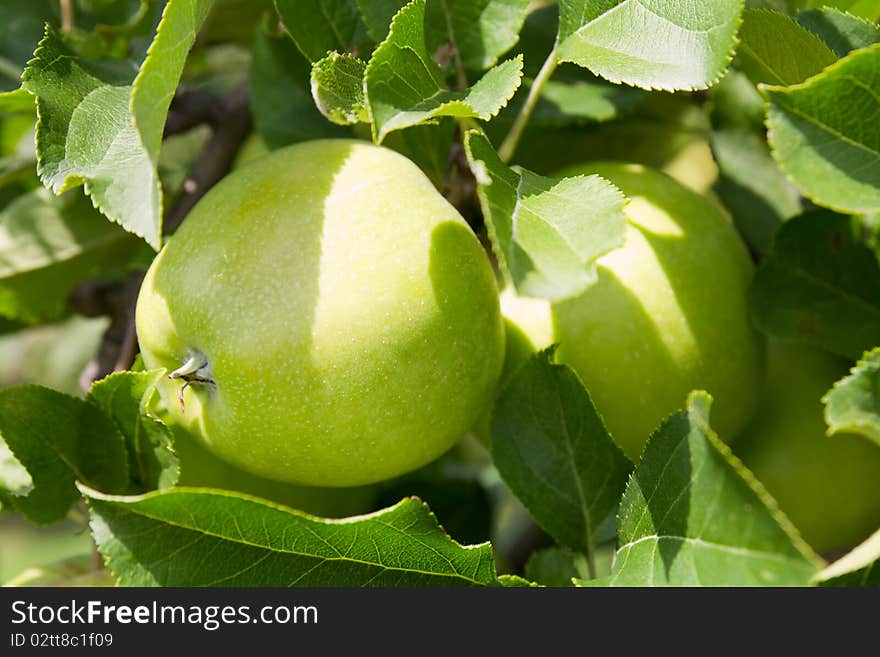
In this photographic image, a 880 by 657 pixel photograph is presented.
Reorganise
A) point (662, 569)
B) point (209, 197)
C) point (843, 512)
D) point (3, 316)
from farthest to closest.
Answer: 1. point (3, 316)
2. point (843, 512)
3. point (209, 197)
4. point (662, 569)

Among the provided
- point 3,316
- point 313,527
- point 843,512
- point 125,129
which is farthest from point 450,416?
point 3,316

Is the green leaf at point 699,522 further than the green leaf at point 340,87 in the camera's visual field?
No

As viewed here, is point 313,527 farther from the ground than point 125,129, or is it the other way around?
point 125,129

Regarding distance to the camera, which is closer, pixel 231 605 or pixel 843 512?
pixel 231 605

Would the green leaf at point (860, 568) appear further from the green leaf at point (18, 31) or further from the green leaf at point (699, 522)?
the green leaf at point (18, 31)

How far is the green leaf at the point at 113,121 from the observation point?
502 mm

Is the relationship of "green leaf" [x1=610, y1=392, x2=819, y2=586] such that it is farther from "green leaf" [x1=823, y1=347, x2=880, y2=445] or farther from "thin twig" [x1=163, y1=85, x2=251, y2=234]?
"thin twig" [x1=163, y1=85, x2=251, y2=234]

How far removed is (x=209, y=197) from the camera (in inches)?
24.9

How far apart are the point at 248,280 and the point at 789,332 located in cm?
39

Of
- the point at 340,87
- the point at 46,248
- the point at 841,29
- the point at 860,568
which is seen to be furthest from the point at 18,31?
the point at 860,568

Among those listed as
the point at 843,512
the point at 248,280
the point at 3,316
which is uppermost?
the point at 248,280

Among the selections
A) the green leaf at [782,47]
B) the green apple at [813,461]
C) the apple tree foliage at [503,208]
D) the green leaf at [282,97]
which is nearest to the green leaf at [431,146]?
the apple tree foliage at [503,208]

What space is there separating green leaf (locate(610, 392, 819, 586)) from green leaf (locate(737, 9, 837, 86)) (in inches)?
9.0

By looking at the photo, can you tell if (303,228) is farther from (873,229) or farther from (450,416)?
(873,229)
